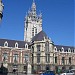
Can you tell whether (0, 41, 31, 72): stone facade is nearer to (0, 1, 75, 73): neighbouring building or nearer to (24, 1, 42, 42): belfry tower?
(0, 1, 75, 73): neighbouring building

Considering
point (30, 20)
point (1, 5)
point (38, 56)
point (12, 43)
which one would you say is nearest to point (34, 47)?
point (38, 56)

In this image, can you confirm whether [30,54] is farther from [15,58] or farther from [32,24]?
[32,24]

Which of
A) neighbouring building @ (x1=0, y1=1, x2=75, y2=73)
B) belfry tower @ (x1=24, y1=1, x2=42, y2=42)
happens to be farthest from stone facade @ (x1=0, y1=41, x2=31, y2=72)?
belfry tower @ (x1=24, y1=1, x2=42, y2=42)

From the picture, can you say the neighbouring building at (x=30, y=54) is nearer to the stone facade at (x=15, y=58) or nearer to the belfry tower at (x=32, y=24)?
the stone facade at (x=15, y=58)

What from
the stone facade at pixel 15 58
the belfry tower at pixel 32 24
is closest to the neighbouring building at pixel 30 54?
the stone facade at pixel 15 58

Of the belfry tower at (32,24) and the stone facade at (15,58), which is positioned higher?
the belfry tower at (32,24)

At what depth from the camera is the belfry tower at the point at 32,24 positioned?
9281 cm

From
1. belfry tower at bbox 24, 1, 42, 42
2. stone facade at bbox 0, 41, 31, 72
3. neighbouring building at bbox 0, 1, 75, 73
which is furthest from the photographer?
belfry tower at bbox 24, 1, 42, 42

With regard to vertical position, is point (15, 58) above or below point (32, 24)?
below

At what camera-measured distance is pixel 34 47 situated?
64875 mm

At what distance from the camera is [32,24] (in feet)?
311

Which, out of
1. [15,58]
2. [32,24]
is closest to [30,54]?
[15,58]

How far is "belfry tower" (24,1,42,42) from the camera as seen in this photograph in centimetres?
9281

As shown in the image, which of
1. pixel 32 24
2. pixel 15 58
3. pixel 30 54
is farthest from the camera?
pixel 32 24
